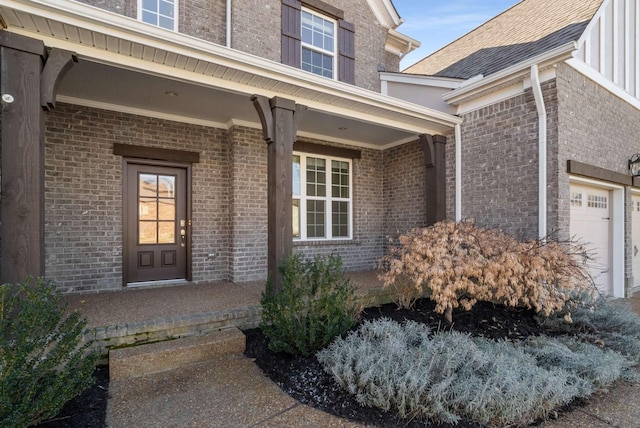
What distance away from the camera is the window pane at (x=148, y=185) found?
18.2 feet

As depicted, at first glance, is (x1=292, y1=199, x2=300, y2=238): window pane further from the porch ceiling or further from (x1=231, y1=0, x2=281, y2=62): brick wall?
(x1=231, y1=0, x2=281, y2=62): brick wall

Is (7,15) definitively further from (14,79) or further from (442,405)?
(442,405)

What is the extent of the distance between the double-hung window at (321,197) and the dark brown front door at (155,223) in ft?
7.21

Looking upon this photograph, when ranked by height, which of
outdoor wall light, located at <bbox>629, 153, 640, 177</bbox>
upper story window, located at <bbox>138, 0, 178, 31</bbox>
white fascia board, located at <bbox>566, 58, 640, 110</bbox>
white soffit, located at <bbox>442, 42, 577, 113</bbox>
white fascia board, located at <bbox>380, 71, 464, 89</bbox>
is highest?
upper story window, located at <bbox>138, 0, 178, 31</bbox>

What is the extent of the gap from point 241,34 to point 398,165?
4222 mm

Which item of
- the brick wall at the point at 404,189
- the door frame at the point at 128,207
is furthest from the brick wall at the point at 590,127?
the door frame at the point at 128,207

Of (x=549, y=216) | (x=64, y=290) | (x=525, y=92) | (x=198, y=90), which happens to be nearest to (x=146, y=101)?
(x=198, y=90)

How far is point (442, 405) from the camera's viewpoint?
2.41m

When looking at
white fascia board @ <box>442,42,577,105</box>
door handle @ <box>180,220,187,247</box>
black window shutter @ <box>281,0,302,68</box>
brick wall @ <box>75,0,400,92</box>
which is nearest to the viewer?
white fascia board @ <box>442,42,577,105</box>

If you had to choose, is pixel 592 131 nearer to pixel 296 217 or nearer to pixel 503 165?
pixel 503 165

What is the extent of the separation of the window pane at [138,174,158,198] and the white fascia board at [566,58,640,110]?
22.4 ft

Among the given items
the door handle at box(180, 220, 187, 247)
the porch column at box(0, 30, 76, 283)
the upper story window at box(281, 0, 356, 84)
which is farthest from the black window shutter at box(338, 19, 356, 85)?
the porch column at box(0, 30, 76, 283)

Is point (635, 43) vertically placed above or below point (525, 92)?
above

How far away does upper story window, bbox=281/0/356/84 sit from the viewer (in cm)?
643
